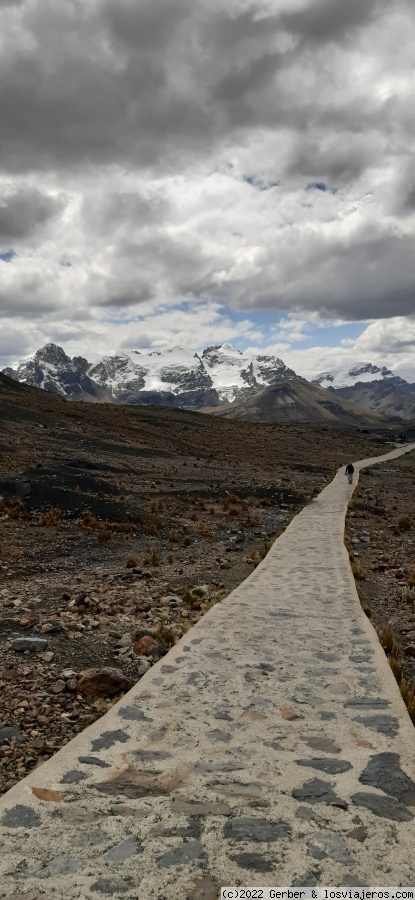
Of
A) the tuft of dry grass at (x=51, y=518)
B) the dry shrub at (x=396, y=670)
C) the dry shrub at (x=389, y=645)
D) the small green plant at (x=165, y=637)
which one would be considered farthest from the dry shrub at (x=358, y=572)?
the tuft of dry grass at (x=51, y=518)

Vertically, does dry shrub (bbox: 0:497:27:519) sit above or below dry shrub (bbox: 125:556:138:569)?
above

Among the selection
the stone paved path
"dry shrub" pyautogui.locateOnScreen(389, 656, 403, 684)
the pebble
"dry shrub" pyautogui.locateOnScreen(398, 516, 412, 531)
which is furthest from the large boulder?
"dry shrub" pyautogui.locateOnScreen(398, 516, 412, 531)

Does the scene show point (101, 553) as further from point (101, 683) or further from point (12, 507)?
point (101, 683)

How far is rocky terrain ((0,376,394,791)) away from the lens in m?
7.96

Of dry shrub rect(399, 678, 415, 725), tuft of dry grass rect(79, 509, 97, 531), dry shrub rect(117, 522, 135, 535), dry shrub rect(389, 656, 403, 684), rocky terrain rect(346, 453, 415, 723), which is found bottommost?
rocky terrain rect(346, 453, 415, 723)

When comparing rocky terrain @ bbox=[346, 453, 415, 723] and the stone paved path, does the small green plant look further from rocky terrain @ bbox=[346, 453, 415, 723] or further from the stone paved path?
rocky terrain @ bbox=[346, 453, 415, 723]

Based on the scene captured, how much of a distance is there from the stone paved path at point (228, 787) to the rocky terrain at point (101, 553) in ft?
3.13

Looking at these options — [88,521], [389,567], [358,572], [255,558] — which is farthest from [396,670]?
[88,521]

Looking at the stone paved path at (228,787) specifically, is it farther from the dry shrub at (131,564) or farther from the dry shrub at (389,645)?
the dry shrub at (131,564)

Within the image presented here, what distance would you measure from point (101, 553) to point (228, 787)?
12.5m

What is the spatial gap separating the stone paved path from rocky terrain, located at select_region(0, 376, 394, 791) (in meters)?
0.95

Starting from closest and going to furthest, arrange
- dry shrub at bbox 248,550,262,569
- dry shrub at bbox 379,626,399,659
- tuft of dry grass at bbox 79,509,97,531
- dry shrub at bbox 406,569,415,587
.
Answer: dry shrub at bbox 379,626,399,659, dry shrub at bbox 406,569,415,587, dry shrub at bbox 248,550,262,569, tuft of dry grass at bbox 79,509,97,531

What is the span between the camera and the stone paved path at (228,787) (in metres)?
4.29

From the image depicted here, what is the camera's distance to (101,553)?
1733 cm
